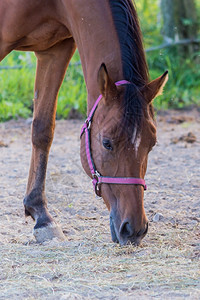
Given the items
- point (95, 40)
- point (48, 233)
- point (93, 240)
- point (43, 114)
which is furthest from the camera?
point (43, 114)

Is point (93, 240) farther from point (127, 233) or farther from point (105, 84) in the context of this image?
point (105, 84)

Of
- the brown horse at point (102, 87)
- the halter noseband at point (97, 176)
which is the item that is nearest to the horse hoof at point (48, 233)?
the brown horse at point (102, 87)

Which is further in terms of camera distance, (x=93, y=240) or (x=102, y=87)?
(x=93, y=240)

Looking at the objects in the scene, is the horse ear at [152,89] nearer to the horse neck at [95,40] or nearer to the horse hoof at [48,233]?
the horse neck at [95,40]

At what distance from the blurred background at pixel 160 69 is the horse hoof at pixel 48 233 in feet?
12.8

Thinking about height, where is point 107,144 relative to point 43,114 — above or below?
below

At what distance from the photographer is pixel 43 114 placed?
3641mm

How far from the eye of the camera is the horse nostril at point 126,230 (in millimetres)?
2598

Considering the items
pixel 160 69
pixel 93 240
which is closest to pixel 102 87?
pixel 93 240

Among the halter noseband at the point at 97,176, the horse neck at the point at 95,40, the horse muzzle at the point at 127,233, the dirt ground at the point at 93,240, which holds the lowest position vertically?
the dirt ground at the point at 93,240

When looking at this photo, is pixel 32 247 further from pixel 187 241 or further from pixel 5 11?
pixel 5 11

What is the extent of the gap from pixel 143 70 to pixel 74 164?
2.35 m

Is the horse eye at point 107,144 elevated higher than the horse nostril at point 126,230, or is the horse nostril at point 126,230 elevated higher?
the horse eye at point 107,144

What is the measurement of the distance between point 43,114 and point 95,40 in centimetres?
87
